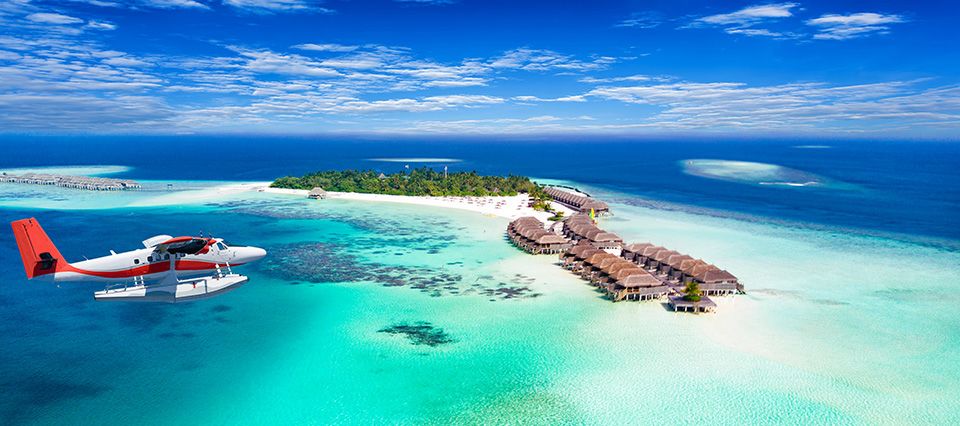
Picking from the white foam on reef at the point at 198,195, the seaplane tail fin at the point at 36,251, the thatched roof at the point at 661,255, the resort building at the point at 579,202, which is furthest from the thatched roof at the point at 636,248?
the white foam on reef at the point at 198,195

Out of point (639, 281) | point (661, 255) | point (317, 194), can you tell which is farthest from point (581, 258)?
point (317, 194)

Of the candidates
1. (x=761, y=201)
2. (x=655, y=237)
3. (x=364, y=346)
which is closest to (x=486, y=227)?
(x=655, y=237)

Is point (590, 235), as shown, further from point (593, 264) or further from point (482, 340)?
point (482, 340)

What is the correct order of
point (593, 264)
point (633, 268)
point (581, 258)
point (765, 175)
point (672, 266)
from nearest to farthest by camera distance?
point (633, 268), point (672, 266), point (593, 264), point (581, 258), point (765, 175)

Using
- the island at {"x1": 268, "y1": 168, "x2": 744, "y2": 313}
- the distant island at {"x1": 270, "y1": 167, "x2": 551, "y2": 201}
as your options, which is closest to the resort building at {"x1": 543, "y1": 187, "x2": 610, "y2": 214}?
the island at {"x1": 268, "y1": 168, "x2": 744, "y2": 313}

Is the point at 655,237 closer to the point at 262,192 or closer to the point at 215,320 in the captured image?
the point at 215,320
